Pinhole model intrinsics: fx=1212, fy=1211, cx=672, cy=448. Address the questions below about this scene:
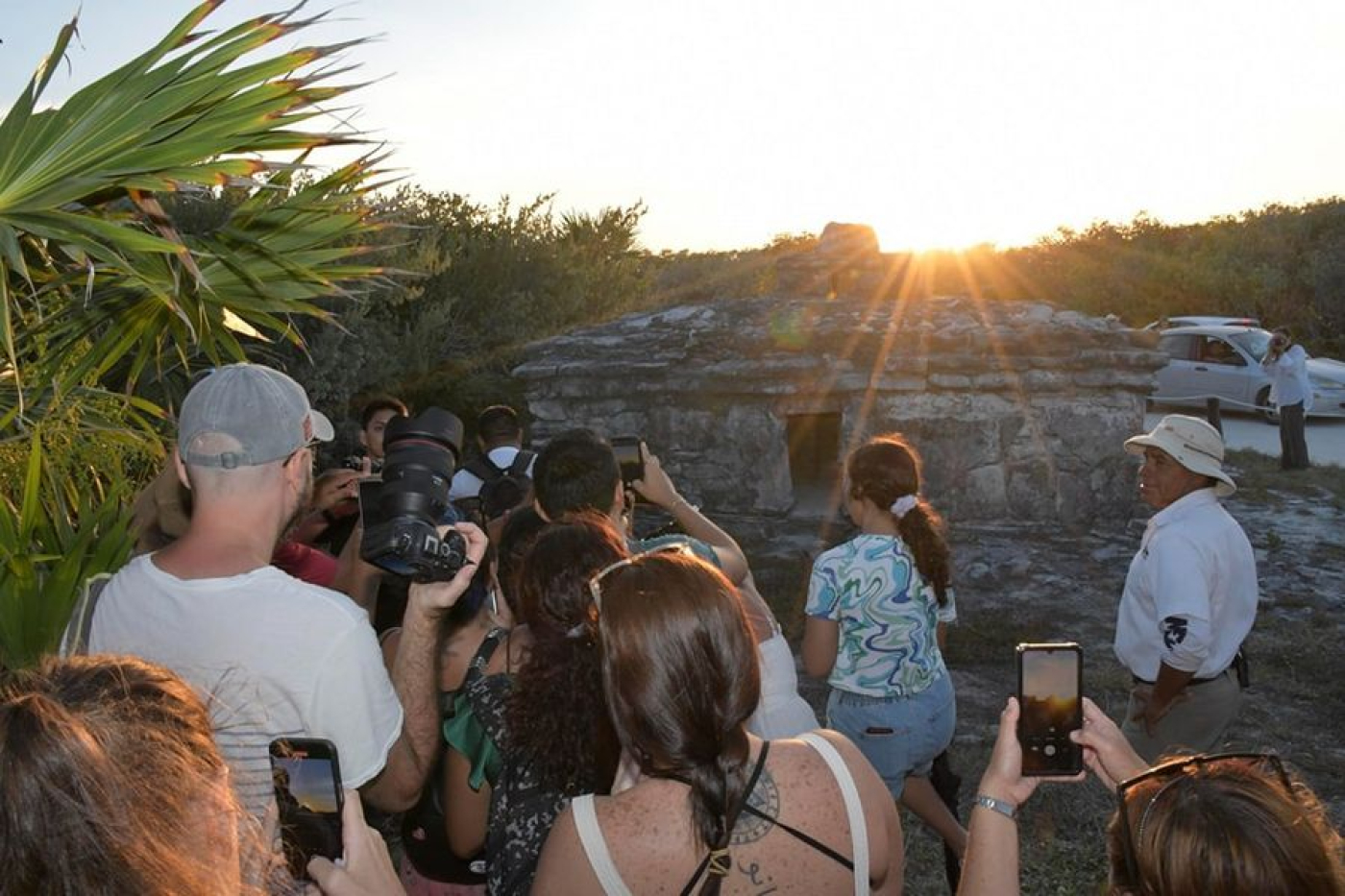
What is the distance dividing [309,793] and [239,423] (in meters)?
1.05

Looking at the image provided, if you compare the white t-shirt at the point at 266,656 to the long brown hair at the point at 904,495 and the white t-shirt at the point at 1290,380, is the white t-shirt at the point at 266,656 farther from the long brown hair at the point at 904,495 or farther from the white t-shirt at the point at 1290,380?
the white t-shirt at the point at 1290,380

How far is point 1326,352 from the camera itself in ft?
79.8

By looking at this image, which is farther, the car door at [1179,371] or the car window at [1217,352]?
the car door at [1179,371]

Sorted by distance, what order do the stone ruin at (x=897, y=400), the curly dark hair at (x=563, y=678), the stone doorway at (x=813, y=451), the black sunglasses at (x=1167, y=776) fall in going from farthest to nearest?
the stone doorway at (x=813, y=451), the stone ruin at (x=897, y=400), the curly dark hair at (x=563, y=678), the black sunglasses at (x=1167, y=776)

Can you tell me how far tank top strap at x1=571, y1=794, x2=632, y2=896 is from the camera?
7.11 feet

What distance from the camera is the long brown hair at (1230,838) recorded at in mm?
1738

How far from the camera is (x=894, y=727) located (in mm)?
4223

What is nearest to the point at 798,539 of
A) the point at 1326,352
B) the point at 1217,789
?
the point at 1217,789

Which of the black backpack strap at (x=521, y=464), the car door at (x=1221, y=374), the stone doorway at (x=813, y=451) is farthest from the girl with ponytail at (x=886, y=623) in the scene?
the car door at (x=1221, y=374)

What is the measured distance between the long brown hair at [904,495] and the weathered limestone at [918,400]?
6507mm

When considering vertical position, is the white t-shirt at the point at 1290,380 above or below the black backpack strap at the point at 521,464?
below

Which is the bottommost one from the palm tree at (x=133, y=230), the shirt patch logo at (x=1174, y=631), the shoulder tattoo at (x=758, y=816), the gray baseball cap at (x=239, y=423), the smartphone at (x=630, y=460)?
the shirt patch logo at (x=1174, y=631)

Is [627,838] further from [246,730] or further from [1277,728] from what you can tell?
[1277,728]

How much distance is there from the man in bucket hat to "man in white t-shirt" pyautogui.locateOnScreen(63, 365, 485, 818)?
2.61m
